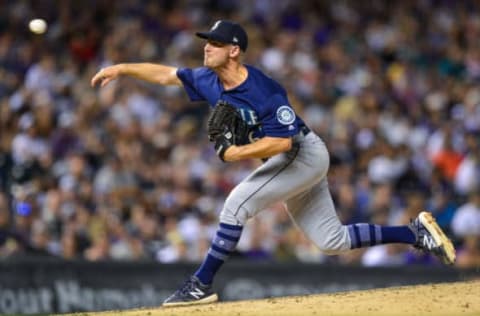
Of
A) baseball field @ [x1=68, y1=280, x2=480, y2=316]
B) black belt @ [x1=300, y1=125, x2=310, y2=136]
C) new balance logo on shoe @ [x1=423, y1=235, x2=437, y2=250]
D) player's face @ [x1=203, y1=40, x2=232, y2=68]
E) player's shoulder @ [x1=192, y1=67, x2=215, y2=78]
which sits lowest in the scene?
baseball field @ [x1=68, y1=280, x2=480, y2=316]

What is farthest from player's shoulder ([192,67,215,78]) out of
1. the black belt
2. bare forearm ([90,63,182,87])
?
the black belt

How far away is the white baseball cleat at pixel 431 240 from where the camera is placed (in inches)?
300

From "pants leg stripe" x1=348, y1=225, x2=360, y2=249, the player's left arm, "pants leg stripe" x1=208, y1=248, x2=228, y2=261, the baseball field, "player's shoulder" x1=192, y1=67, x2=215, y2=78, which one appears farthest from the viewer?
"pants leg stripe" x1=348, y1=225, x2=360, y2=249

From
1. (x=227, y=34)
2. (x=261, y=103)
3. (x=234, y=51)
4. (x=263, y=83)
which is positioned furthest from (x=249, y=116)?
(x=227, y=34)

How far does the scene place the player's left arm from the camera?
7.05 meters

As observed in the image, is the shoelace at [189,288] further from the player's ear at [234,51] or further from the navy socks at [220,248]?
the player's ear at [234,51]

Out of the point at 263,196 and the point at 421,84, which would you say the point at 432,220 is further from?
the point at 421,84

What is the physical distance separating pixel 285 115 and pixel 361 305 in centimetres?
128

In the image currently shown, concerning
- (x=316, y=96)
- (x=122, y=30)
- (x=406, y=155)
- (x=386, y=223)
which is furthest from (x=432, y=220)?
(x=122, y=30)

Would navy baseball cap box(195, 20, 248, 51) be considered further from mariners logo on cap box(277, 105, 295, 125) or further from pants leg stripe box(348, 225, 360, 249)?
pants leg stripe box(348, 225, 360, 249)

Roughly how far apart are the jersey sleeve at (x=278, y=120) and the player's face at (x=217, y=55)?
372 millimetres

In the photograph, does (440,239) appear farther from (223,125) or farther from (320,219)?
(223,125)

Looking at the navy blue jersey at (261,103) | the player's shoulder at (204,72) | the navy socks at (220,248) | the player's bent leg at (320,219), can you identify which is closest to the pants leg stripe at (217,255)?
the navy socks at (220,248)

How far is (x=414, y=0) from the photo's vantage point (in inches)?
608
